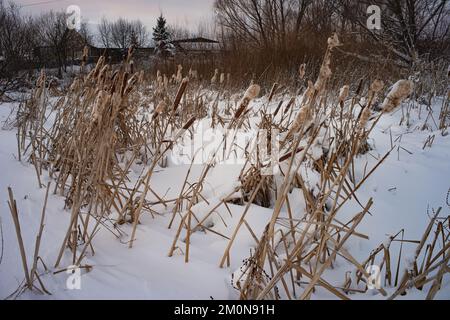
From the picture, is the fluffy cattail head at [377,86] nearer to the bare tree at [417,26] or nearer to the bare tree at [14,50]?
the bare tree at [417,26]

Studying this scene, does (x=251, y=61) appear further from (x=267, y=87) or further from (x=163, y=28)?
(x=163, y=28)

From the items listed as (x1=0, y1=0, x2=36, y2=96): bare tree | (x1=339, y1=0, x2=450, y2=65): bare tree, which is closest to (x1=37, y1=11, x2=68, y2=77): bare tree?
(x1=0, y1=0, x2=36, y2=96): bare tree

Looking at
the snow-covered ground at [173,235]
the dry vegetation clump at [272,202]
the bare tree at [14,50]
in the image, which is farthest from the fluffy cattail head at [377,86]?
the bare tree at [14,50]

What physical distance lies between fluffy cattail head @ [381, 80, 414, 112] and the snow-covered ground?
1.41ft

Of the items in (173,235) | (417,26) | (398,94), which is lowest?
(173,235)

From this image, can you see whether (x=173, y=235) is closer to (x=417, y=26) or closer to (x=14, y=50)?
(x=417, y=26)

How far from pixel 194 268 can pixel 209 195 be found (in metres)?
0.46

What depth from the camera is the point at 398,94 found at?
21.4 inches

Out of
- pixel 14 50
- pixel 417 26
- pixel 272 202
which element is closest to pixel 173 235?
pixel 272 202

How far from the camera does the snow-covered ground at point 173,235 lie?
0.64m

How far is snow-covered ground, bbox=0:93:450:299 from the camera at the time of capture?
2.11 feet

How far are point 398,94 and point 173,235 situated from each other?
2.33 ft

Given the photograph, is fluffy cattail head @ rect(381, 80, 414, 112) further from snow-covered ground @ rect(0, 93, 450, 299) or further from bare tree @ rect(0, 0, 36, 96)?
bare tree @ rect(0, 0, 36, 96)
